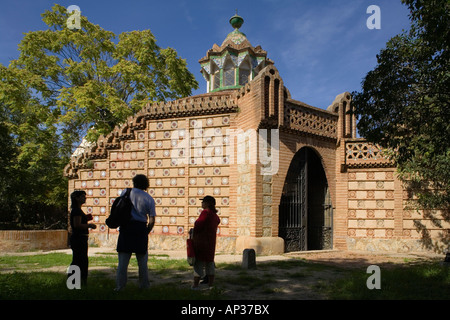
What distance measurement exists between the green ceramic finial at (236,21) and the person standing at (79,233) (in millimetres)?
16994

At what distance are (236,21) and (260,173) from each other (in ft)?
39.2

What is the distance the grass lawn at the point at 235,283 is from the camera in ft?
19.2

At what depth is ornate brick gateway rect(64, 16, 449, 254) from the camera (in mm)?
12570

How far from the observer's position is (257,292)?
6.72 metres

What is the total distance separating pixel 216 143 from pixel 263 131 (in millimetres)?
2007

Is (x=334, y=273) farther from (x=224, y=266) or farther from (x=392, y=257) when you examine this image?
(x=392, y=257)

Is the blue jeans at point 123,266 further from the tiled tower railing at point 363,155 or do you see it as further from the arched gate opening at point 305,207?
the tiled tower railing at point 363,155

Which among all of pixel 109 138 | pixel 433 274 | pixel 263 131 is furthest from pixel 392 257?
pixel 109 138

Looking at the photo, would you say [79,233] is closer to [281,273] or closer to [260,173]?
[281,273]

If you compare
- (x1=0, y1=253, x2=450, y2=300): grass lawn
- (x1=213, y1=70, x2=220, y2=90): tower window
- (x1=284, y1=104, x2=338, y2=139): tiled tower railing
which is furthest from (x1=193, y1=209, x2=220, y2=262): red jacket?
(x1=213, y1=70, x2=220, y2=90): tower window

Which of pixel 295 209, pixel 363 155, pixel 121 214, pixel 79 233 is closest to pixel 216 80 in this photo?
pixel 363 155

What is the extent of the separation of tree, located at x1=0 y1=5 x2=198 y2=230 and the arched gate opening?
9.17 meters

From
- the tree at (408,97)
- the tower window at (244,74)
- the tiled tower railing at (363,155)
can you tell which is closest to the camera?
the tree at (408,97)

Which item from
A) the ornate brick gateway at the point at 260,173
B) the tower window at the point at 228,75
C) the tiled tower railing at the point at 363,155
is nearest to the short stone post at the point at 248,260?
the ornate brick gateway at the point at 260,173
